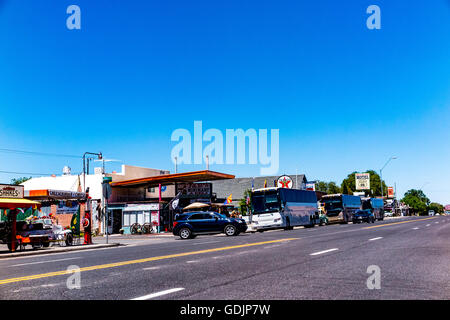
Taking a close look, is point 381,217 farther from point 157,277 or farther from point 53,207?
A: point 157,277

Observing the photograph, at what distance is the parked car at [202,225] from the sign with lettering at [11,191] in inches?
414

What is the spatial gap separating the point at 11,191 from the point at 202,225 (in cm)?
1235

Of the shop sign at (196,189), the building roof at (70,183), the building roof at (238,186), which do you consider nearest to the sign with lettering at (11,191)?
the shop sign at (196,189)

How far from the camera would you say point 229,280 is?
8.19 m

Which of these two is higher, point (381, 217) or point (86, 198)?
point (86, 198)

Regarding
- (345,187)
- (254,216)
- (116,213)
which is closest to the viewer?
(254,216)

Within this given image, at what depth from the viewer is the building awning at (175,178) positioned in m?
42.9

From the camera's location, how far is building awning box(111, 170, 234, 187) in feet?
141

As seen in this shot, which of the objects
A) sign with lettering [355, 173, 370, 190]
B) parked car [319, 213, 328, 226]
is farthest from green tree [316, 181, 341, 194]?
parked car [319, 213, 328, 226]

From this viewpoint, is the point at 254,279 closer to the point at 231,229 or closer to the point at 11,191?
the point at 11,191

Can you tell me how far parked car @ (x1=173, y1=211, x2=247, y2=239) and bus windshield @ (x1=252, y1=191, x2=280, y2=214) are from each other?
695 cm
